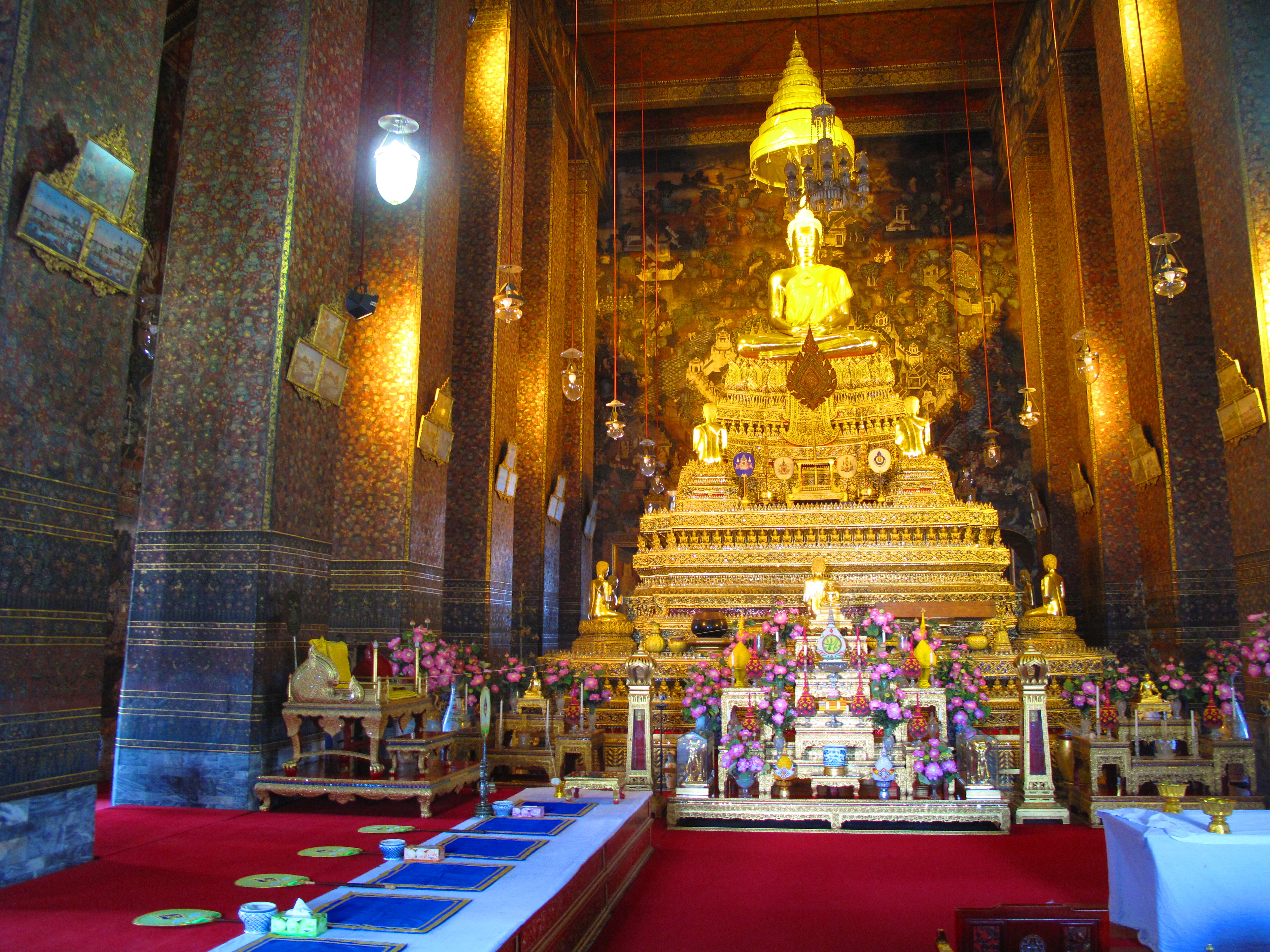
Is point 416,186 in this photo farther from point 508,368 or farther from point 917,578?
point 917,578

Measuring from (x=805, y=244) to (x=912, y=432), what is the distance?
138 inches

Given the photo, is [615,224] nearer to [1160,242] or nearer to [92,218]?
[1160,242]

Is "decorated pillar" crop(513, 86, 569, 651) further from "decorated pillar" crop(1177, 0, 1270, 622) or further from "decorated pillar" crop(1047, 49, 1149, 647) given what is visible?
"decorated pillar" crop(1177, 0, 1270, 622)

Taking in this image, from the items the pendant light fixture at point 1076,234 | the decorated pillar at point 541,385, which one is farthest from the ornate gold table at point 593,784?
the pendant light fixture at point 1076,234

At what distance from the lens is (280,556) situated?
6.17 meters

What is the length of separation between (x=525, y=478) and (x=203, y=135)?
7286mm

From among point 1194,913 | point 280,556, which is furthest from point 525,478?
point 1194,913

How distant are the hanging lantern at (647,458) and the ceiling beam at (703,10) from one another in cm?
715

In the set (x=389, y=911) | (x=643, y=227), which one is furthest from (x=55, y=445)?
(x=643, y=227)

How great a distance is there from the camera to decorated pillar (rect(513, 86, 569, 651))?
1319cm

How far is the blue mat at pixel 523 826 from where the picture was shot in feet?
13.2

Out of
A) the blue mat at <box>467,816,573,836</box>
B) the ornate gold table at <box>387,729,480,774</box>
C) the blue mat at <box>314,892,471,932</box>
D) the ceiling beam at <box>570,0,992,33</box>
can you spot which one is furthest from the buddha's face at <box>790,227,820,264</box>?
the blue mat at <box>314,892,471,932</box>

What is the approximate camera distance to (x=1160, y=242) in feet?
22.4

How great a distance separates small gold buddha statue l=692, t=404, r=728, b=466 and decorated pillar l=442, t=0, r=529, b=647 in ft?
11.3
